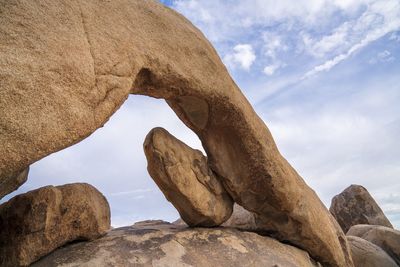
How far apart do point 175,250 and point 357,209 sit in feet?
31.2

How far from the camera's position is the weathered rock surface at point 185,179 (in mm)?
4289

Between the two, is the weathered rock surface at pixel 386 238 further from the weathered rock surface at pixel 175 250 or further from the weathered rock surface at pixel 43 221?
the weathered rock surface at pixel 43 221

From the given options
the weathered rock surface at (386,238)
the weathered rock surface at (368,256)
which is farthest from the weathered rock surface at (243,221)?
the weathered rock surface at (386,238)

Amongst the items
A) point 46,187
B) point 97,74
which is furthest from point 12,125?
point 46,187

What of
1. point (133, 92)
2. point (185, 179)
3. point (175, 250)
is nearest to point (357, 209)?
point (185, 179)

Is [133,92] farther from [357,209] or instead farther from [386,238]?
[357,209]

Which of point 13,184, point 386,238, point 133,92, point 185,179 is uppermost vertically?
point 133,92

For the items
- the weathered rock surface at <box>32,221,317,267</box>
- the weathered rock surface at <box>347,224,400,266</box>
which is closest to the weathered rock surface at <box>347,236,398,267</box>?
the weathered rock surface at <box>347,224,400,266</box>

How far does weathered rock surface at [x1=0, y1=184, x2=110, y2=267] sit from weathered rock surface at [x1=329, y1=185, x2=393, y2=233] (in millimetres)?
9942

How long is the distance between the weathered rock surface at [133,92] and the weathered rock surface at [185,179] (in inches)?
8.9

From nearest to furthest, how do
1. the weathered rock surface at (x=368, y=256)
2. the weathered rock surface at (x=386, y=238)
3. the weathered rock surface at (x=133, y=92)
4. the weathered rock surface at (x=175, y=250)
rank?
the weathered rock surface at (x=133, y=92)
the weathered rock surface at (x=175, y=250)
the weathered rock surface at (x=368, y=256)
the weathered rock surface at (x=386, y=238)

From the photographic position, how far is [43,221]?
3.47 meters

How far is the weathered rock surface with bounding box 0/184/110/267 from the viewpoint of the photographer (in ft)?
11.3

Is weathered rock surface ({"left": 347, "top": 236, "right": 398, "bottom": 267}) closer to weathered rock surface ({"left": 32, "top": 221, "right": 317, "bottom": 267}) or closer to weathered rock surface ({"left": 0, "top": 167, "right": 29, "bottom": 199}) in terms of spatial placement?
weathered rock surface ({"left": 32, "top": 221, "right": 317, "bottom": 267})
